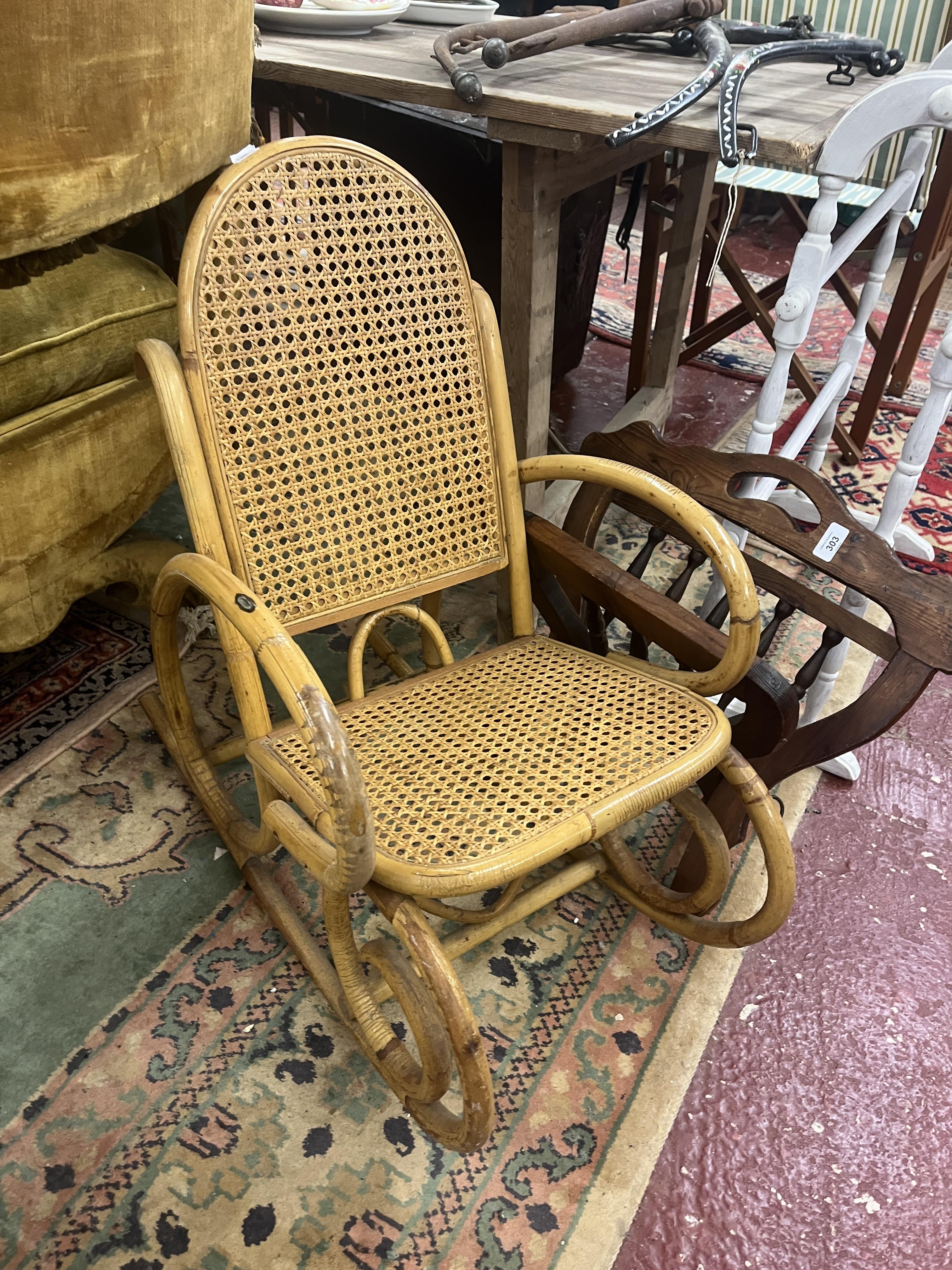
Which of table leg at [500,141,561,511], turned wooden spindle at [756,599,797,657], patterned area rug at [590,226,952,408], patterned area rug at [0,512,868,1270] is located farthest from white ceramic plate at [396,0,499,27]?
patterned area rug at [0,512,868,1270]

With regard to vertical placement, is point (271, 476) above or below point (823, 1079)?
above

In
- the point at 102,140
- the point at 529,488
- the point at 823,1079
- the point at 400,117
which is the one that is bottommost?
the point at 823,1079

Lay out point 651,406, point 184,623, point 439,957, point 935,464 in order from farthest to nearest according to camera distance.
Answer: point 935,464, point 651,406, point 184,623, point 439,957

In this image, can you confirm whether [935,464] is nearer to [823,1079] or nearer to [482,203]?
[482,203]

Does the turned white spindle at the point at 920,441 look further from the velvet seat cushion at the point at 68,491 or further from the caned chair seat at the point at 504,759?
the velvet seat cushion at the point at 68,491

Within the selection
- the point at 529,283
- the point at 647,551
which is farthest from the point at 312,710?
the point at 529,283

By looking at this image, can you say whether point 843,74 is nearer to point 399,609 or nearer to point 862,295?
point 862,295

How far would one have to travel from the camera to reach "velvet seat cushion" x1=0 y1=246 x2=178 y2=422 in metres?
1.40

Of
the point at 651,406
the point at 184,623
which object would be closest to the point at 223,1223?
the point at 184,623

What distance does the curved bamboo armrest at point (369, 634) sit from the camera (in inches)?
51.8

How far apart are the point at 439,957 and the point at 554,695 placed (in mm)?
A: 420

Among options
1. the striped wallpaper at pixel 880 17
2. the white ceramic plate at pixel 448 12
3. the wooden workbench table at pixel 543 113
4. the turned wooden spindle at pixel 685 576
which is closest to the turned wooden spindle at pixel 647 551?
the turned wooden spindle at pixel 685 576

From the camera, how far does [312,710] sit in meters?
0.88

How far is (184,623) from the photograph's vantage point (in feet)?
5.92
